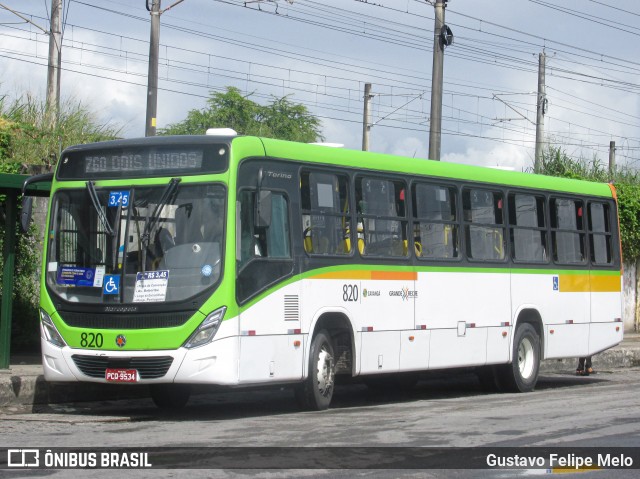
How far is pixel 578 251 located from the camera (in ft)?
65.6

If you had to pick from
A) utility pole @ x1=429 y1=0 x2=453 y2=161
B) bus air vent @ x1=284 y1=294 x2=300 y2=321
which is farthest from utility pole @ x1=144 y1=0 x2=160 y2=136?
bus air vent @ x1=284 y1=294 x2=300 y2=321

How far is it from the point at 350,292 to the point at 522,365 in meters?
4.80

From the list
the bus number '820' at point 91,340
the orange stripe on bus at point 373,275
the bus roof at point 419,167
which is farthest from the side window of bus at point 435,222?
the bus number '820' at point 91,340

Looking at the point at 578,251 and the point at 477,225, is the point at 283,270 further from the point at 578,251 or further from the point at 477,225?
the point at 578,251

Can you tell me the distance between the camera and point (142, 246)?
13.2 meters

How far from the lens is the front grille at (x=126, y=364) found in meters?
12.9

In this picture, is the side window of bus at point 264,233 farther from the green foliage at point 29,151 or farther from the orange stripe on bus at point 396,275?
the green foliage at point 29,151

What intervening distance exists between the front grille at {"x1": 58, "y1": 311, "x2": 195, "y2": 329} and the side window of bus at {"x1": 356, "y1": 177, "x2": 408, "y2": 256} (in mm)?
3102

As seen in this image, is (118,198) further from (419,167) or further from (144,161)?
(419,167)

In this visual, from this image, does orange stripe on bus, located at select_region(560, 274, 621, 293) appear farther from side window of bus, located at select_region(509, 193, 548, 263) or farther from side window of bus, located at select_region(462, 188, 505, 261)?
side window of bus, located at select_region(462, 188, 505, 261)

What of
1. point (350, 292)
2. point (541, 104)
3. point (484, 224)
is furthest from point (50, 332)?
point (541, 104)

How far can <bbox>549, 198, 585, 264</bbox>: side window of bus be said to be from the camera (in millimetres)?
19406

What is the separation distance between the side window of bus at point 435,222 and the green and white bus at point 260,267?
0.08 feet

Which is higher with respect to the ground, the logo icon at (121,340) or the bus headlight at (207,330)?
the bus headlight at (207,330)
